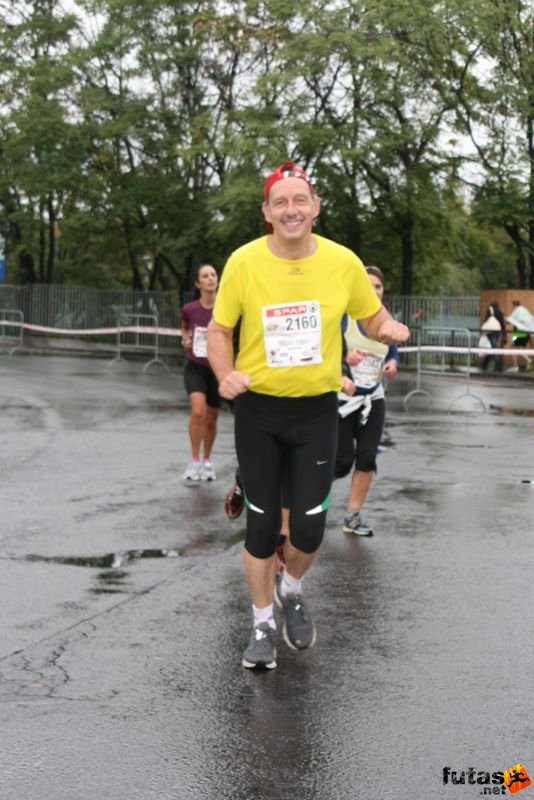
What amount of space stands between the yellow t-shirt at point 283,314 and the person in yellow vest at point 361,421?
10.1ft

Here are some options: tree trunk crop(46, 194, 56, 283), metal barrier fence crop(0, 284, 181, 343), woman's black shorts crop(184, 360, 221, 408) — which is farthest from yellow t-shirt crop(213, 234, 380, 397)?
tree trunk crop(46, 194, 56, 283)

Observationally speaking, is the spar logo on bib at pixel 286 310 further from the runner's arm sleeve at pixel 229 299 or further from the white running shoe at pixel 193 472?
the white running shoe at pixel 193 472

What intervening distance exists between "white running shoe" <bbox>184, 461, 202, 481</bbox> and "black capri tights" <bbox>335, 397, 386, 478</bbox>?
2.66 metres

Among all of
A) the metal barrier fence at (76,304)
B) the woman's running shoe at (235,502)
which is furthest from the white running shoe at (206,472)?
the metal barrier fence at (76,304)

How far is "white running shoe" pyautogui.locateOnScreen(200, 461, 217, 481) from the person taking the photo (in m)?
11.3

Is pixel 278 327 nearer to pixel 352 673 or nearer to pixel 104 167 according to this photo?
pixel 352 673

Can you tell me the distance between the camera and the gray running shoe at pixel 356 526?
865cm

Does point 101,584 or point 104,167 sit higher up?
point 104,167

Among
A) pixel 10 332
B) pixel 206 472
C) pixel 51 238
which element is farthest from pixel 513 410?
pixel 51 238

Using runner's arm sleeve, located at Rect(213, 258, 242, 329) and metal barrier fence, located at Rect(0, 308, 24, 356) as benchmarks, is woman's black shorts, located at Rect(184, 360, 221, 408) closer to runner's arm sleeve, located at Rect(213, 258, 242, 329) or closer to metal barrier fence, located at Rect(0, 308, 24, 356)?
runner's arm sleeve, located at Rect(213, 258, 242, 329)

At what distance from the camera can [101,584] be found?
698 cm

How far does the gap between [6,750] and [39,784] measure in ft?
1.08

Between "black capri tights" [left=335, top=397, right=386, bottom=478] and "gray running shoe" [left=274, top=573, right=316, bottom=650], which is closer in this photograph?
"gray running shoe" [left=274, top=573, right=316, bottom=650]

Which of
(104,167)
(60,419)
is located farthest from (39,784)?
(104,167)
